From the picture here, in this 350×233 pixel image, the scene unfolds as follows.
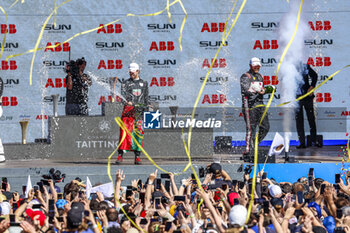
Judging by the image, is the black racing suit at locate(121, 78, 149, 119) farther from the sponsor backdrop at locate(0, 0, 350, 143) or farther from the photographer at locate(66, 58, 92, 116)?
the sponsor backdrop at locate(0, 0, 350, 143)

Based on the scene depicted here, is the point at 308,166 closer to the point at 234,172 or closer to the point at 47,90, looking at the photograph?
the point at 234,172

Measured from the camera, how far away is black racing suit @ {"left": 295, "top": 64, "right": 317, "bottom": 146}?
1842 centimetres

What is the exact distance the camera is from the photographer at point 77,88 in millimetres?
17000

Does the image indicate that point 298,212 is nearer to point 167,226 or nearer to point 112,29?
point 167,226

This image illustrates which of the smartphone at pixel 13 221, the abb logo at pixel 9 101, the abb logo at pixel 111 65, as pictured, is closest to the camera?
the smartphone at pixel 13 221

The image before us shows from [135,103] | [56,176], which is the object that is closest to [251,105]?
[135,103]

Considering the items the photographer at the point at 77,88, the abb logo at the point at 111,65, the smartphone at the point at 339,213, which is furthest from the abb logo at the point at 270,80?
the smartphone at the point at 339,213

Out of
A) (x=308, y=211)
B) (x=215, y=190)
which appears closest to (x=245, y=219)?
(x=308, y=211)

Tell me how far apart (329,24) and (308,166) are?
7041mm

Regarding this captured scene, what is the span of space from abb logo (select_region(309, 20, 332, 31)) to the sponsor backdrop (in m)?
0.02

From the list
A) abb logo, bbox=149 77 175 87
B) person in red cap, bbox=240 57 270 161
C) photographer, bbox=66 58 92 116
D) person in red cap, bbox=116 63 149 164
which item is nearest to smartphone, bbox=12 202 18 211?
person in red cap, bbox=116 63 149 164

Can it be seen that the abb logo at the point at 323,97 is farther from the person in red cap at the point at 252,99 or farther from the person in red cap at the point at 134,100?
the person in red cap at the point at 134,100

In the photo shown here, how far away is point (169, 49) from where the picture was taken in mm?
19625

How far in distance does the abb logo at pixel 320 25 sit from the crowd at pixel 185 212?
33.8 ft
